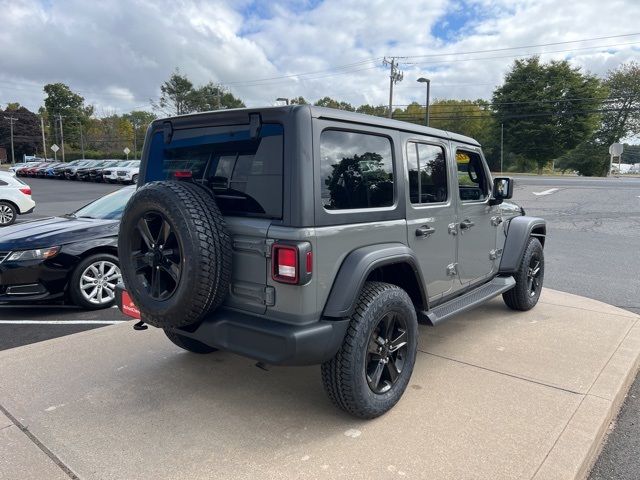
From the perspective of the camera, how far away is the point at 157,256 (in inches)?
110

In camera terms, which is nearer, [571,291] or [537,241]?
[537,241]

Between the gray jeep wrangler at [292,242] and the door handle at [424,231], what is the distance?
16 mm

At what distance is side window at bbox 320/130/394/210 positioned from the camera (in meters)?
2.75

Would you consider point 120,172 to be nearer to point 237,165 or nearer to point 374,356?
point 237,165

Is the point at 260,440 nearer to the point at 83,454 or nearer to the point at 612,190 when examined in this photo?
the point at 83,454

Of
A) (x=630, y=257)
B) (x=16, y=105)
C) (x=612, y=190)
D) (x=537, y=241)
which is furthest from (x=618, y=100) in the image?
(x=16, y=105)

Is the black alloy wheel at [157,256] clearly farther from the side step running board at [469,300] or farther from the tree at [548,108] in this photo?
the tree at [548,108]

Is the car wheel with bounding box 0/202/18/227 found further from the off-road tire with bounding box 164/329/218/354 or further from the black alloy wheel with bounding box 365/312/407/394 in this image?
the black alloy wheel with bounding box 365/312/407/394

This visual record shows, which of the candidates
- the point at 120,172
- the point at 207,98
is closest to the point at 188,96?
the point at 207,98

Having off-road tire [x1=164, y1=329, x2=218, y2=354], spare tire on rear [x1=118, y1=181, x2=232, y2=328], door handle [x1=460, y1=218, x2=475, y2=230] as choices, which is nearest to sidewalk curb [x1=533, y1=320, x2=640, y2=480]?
door handle [x1=460, y1=218, x2=475, y2=230]

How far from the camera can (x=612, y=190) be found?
19.8 m

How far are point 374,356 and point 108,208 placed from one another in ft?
14.1

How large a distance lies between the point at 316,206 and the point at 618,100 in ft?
207

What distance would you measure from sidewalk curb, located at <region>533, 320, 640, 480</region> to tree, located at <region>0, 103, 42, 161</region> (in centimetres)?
10266
